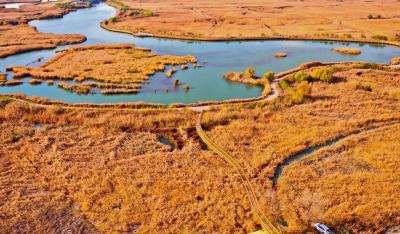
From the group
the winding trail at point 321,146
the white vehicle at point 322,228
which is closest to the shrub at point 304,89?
the winding trail at point 321,146

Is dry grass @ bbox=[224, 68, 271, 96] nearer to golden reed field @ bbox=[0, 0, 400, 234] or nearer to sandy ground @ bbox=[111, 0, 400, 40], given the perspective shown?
golden reed field @ bbox=[0, 0, 400, 234]

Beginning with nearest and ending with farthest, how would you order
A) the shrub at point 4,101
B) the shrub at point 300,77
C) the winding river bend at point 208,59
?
1. the shrub at point 4,101
2. the winding river bend at point 208,59
3. the shrub at point 300,77

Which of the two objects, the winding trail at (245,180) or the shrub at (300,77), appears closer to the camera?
the winding trail at (245,180)

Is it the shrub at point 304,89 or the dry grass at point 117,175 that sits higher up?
the shrub at point 304,89

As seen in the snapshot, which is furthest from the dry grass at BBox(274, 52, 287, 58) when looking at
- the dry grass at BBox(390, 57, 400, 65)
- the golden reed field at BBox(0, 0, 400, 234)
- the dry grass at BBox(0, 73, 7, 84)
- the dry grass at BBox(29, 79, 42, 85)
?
the dry grass at BBox(0, 73, 7, 84)

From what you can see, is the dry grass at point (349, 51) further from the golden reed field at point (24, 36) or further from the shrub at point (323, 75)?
the golden reed field at point (24, 36)
